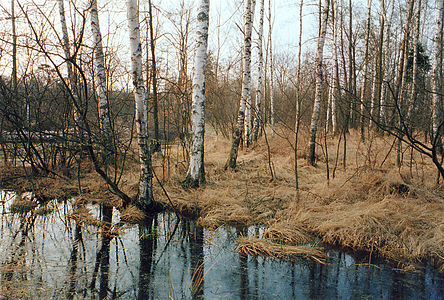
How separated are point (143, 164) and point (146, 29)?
8173 millimetres

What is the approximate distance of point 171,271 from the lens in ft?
13.5

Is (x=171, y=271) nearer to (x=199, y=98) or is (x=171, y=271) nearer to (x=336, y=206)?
(x=336, y=206)

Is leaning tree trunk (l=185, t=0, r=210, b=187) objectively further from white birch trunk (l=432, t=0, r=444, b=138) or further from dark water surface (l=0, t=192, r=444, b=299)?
white birch trunk (l=432, t=0, r=444, b=138)

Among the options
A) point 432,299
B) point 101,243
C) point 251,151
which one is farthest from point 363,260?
point 251,151

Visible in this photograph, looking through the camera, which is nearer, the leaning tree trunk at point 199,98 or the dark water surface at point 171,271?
the dark water surface at point 171,271

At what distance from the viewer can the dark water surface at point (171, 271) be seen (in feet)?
11.8

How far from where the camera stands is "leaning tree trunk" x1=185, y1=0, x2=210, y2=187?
6.71 metres

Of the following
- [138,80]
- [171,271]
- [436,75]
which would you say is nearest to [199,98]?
[138,80]

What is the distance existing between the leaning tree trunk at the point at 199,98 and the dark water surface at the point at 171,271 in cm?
197

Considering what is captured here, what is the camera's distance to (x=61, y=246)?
480 centimetres

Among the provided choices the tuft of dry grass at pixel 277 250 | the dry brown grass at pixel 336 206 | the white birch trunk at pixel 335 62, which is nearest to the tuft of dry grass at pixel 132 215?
the dry brown grass at pixel 336 206

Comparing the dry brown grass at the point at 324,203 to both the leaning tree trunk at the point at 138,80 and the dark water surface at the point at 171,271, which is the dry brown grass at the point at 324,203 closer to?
the dark water surface at the point at 171,271

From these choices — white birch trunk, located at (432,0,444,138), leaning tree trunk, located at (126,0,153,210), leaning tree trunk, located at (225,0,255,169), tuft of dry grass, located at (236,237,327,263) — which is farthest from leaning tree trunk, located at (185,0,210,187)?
white birch trunk, located at (432,0,444,138)

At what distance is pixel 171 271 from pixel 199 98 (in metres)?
3.90
